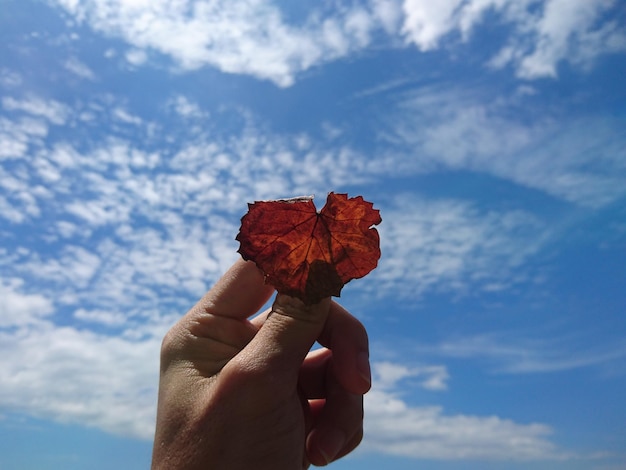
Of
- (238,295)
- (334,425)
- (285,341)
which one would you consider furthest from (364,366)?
(238,295)

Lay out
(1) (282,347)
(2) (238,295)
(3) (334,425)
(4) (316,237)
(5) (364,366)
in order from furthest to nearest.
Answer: (3) (334,425)
(5) (364,366)
(2) (238,295)
(1) (282,347)
(4) (316,237)

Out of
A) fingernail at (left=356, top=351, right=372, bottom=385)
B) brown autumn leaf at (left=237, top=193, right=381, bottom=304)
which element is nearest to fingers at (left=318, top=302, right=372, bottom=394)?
fingernail at (left=356, top=351, right=372, bottom=385)

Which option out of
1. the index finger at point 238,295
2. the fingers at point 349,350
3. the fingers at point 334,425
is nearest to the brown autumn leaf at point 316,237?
the index finger at point 238,295

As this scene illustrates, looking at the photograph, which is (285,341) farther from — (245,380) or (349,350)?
(349,350)

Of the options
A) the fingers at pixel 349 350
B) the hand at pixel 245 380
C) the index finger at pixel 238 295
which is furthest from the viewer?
the fingers at pixel 349 350

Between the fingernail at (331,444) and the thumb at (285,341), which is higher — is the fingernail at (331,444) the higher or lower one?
the lower one

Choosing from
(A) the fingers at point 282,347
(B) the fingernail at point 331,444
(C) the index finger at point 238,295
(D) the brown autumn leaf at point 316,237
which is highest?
(C) the index finger at point 238,295

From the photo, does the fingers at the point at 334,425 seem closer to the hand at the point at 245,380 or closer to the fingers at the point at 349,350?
the hand at the point at 245,380
